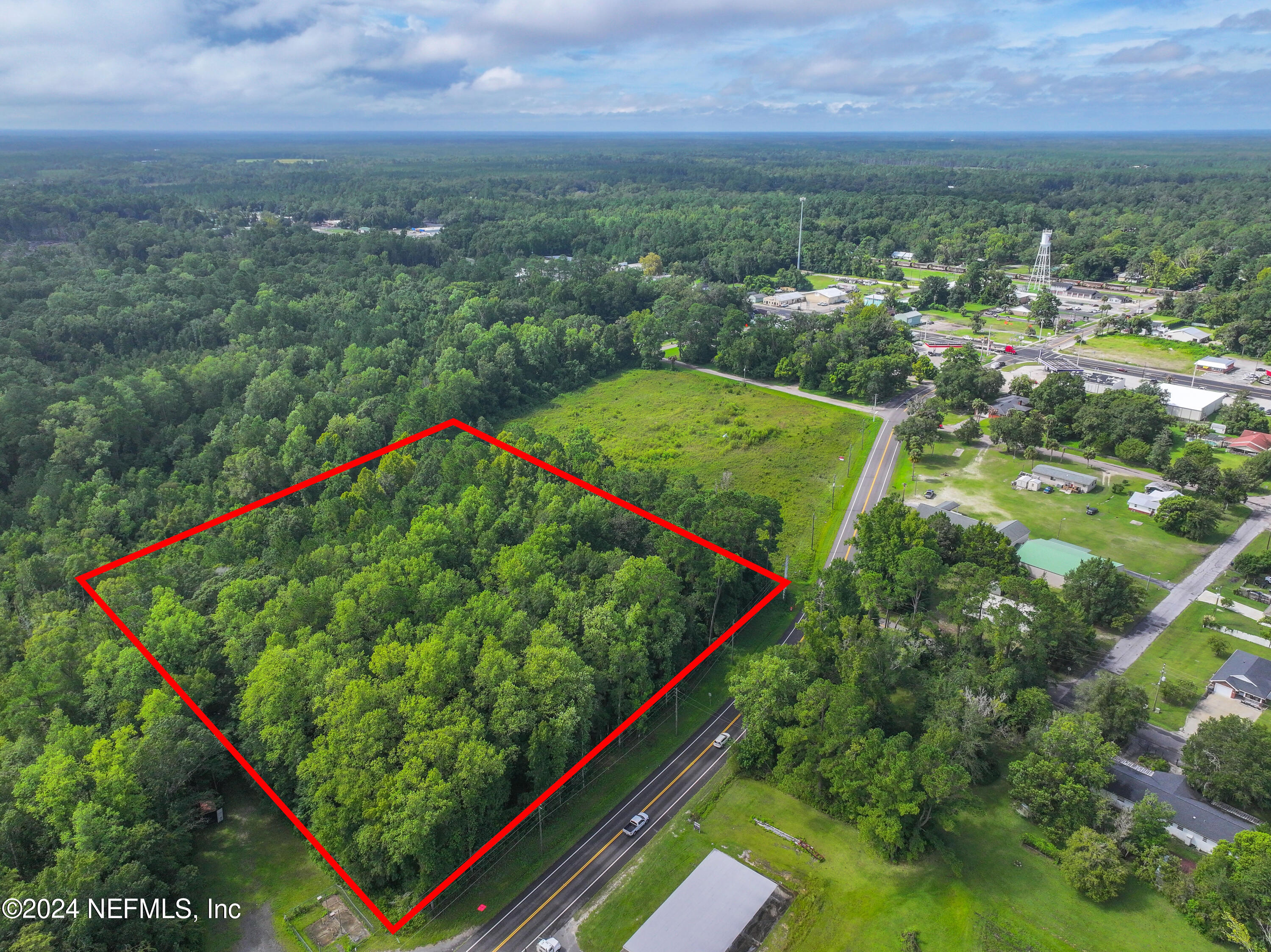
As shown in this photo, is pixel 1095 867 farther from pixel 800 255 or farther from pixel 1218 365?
pixel 800 255

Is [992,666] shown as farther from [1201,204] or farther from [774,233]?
[1201,204]

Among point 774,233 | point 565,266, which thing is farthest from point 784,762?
point 774,233

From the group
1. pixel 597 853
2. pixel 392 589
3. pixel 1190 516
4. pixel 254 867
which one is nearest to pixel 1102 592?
pixel 1190 516

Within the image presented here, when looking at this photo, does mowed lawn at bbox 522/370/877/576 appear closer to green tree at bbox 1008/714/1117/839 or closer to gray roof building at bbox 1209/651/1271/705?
green tree at bbox 1008/714/1117/839

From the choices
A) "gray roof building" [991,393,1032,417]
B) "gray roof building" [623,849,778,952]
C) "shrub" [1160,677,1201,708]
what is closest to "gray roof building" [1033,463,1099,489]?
"gray roof building" [991,393,1032,417]

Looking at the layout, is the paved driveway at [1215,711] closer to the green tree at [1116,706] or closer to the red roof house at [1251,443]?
the green tree at [1116,706]

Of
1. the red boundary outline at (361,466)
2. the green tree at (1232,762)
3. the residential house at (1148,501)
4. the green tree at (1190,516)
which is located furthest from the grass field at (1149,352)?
the red boundary outline at (361,466)
